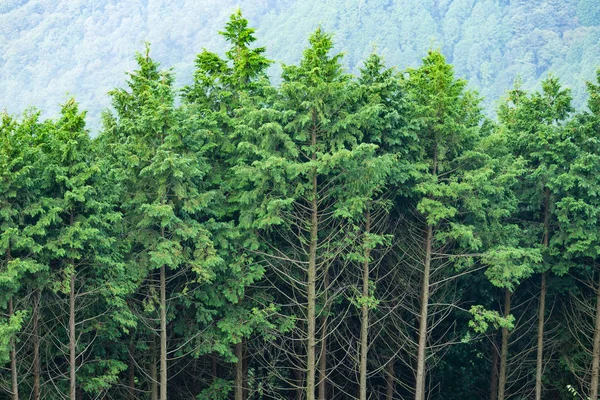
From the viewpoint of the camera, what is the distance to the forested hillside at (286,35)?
453ft

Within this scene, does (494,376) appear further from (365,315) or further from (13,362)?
(13,362)

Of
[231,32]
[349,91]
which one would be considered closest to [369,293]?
[349,91]

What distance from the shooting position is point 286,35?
A: 155250mm

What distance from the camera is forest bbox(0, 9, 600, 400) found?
54.9ft

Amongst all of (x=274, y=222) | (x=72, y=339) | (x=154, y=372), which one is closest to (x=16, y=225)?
(x=72, y=339)

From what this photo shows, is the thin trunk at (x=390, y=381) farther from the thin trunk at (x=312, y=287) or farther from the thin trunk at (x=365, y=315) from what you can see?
the thin trunk at (x=312, y=287)

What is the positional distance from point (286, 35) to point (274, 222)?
14241 cm

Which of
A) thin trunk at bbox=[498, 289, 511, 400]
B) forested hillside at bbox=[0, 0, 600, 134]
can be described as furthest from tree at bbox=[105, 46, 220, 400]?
forested hillside at bbox=[0, 0, 600, 134]

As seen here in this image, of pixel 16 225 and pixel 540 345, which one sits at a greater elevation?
pixel 540 345

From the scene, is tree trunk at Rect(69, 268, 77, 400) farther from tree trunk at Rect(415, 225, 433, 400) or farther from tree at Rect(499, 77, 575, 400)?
tree at Rect(499, 77, 575, 400)

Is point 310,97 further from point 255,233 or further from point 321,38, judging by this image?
point 255,233

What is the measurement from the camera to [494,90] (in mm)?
132250

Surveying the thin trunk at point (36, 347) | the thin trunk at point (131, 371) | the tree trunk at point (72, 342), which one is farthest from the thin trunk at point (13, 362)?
the thin trunk at point (131, 371)

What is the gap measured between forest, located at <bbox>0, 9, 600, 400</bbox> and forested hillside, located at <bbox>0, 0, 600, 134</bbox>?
4337 inches
